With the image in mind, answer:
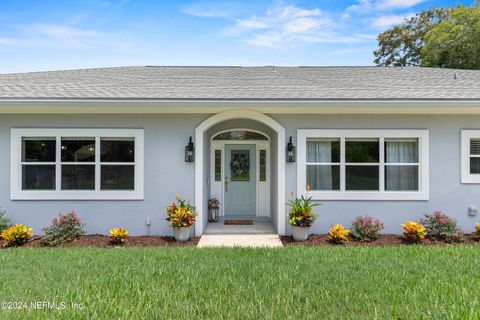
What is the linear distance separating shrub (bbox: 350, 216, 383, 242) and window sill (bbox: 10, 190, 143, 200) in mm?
5514

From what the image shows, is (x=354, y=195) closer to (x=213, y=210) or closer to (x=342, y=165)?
(x=342, y=165)

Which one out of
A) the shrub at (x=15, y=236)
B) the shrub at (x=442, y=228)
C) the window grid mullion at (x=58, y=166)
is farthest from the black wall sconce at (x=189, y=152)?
the shrub at (x=442, y=228)

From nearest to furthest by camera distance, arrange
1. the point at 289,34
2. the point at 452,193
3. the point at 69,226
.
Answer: the point at 69,226 < the point at 452,193 < the point at 289,34

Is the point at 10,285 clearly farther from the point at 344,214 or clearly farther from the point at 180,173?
the point at 344,214

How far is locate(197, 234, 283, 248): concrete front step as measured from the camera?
6.86m

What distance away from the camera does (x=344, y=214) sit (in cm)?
775

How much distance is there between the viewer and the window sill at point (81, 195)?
24.9 feet

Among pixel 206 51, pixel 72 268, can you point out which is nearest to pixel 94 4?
pixel 206 51

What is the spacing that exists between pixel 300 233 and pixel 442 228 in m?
3.43

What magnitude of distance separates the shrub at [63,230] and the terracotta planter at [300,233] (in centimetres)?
530

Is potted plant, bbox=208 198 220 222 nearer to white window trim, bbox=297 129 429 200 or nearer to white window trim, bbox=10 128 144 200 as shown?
white window trim, bbox=10 128 144 200

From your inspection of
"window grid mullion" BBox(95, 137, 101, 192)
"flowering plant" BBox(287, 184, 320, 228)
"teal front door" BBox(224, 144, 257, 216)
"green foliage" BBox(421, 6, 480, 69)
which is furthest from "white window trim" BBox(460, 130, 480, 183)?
"green foliage" BBox(421, 6, 480, 69)

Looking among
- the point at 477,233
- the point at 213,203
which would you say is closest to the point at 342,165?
the point at 477,233

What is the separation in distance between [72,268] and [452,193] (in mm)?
8891
